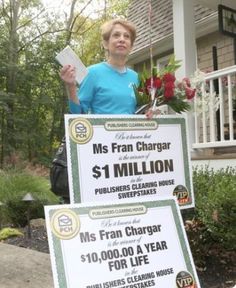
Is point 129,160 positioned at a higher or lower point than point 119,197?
Answer: higher

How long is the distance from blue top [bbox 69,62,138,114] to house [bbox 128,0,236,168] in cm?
58

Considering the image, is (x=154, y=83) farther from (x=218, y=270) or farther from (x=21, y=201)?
(x=21, y=201)

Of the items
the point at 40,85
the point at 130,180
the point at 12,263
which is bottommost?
the point at 12,263

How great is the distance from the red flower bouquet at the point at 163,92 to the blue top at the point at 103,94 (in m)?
0.07

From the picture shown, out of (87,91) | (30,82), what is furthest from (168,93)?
(30,82)

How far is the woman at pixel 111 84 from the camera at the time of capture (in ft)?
9.91

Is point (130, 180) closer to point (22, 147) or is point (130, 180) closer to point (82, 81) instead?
point (82, 81)

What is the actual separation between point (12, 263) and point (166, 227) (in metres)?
2.82

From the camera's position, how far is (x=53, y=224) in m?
2.32

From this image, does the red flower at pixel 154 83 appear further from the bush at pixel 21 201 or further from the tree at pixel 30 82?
the tree at pixel 30 82

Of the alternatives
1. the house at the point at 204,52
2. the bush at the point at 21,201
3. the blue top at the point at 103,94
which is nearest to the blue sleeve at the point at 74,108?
the blue top at the point at 103,94

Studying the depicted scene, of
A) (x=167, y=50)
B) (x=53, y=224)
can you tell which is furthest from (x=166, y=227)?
(x=167, y=50)

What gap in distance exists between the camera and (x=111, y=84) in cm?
304

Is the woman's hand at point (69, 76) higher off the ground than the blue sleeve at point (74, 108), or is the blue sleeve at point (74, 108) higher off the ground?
the woman's hand at point (69, 76)
